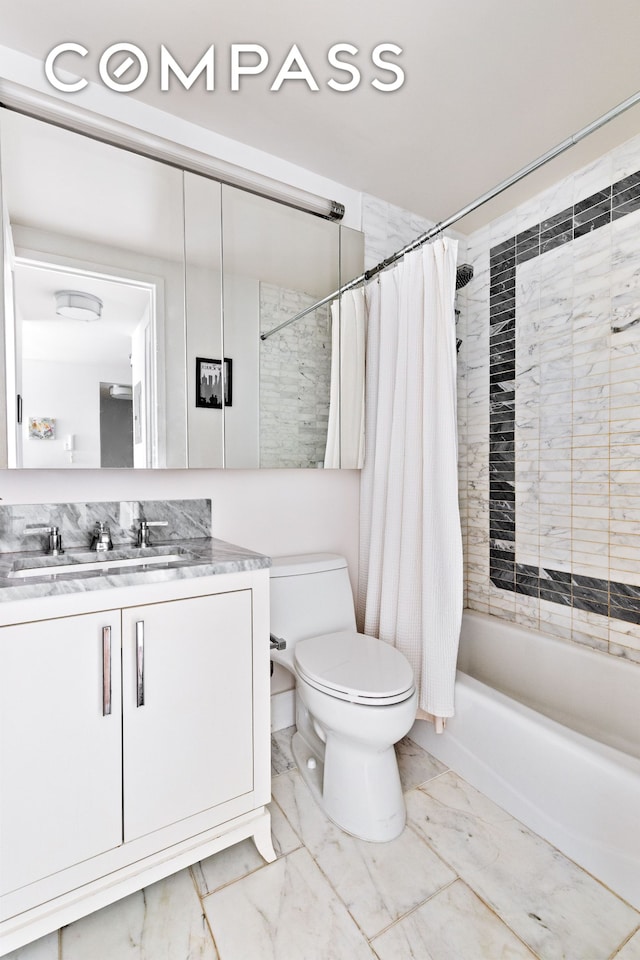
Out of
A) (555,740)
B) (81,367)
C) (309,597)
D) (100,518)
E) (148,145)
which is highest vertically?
(148,145)

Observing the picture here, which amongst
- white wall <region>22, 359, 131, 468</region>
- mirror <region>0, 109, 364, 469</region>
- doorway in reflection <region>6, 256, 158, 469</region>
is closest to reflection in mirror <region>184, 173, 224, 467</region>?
mirror <region>0, 109, 364, 469</region>

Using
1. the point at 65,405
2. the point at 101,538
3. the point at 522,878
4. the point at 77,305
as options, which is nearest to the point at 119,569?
the point at 101,538

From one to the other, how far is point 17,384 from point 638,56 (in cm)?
216

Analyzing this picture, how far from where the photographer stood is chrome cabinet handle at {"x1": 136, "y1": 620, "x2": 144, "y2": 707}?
3.71 feet

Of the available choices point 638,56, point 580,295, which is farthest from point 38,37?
point 580,295

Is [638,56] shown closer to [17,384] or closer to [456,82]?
[456,82]

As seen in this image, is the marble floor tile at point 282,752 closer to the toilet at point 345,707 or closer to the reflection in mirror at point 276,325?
the toilet at point 345,707

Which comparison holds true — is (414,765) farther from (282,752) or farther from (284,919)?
(284,919)

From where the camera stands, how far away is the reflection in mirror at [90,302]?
53.6 inches

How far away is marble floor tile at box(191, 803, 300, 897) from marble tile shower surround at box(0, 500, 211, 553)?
3.20 ft

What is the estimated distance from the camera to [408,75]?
1.52 meters

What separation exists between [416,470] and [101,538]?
1.15 metres

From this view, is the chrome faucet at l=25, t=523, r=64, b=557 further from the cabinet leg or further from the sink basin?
the cabinet leg

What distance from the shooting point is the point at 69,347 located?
1.46 meters
